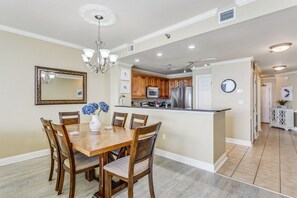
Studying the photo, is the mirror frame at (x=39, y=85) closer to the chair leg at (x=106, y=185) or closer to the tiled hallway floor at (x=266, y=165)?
the chair leg at (x=106, y=185)

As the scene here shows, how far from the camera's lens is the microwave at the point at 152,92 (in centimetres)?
591

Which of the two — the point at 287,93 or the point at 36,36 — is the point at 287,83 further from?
the point at 36,36

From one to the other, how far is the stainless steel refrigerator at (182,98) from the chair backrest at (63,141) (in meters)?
4.69

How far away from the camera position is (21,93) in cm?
317

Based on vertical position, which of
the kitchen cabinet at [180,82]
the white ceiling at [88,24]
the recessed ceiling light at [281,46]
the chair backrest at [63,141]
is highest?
the white ceiling at [88,24]

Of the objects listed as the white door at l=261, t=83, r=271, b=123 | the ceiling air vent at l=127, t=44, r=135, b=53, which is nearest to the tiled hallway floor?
the ceiling air vent at l=127, t=44, r=135, b=53

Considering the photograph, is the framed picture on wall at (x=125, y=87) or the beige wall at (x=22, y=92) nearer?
the beige wall at (x=22, y=92)

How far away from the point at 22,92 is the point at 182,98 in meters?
4.86

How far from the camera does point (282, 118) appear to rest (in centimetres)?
645

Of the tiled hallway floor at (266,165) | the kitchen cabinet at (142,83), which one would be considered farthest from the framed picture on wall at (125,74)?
the tiled hallway floor at (266,165)

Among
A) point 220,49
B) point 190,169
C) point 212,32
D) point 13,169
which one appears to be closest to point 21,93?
point 13,169

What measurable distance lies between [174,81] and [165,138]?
3880 millimetres

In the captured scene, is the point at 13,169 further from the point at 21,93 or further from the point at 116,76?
the point at 116,76

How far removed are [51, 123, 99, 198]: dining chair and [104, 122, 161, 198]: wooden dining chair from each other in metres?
0.31
